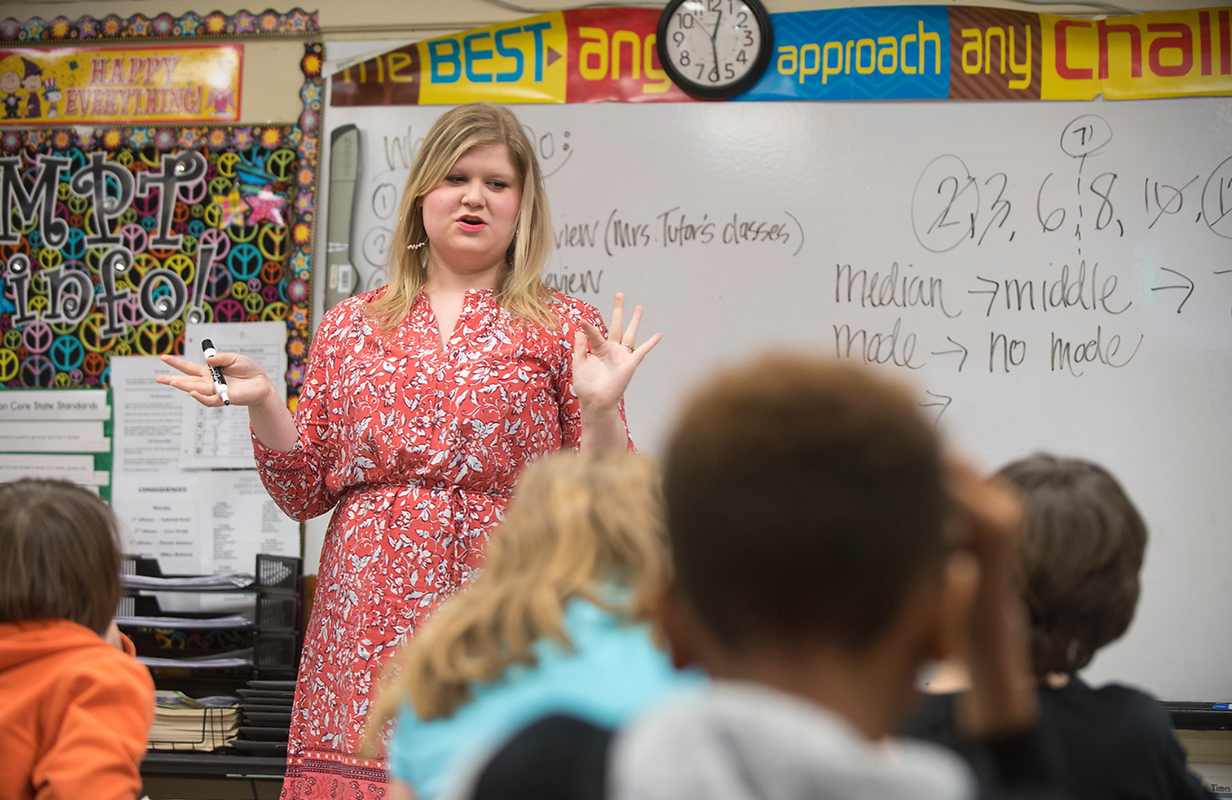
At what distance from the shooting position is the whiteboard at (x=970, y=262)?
2582mm

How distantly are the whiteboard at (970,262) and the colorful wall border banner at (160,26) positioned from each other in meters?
0.34

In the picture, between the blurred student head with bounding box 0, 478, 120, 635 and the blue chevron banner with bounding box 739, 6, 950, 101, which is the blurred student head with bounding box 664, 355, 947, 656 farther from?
the blue chevron banner with bounding box 739, 6, 950, 101

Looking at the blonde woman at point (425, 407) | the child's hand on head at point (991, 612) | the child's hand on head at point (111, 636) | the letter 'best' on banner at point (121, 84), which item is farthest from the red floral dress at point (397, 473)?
the letter 'best' on banner at point (121, 84)

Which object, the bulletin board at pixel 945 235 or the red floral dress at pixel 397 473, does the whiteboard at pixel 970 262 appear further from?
the red floral dress at pixel 397 473

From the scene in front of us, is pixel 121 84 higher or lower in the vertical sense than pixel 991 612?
higher

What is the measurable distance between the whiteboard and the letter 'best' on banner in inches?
16.7

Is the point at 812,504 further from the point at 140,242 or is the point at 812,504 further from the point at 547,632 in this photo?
the point at 140,242

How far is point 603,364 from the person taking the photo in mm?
1518

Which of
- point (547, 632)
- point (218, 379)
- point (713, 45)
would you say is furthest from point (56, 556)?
point (713, 45)

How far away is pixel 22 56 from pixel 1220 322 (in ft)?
10.1

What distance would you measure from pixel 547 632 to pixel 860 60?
Result: 88.8 inches

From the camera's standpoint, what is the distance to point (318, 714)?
1.55 meters

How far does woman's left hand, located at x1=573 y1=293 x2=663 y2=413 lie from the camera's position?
1474 mm

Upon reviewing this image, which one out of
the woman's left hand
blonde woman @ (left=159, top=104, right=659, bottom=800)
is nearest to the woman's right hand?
blonde woman @ (left=159, top=104, right=659, bottom=800)
